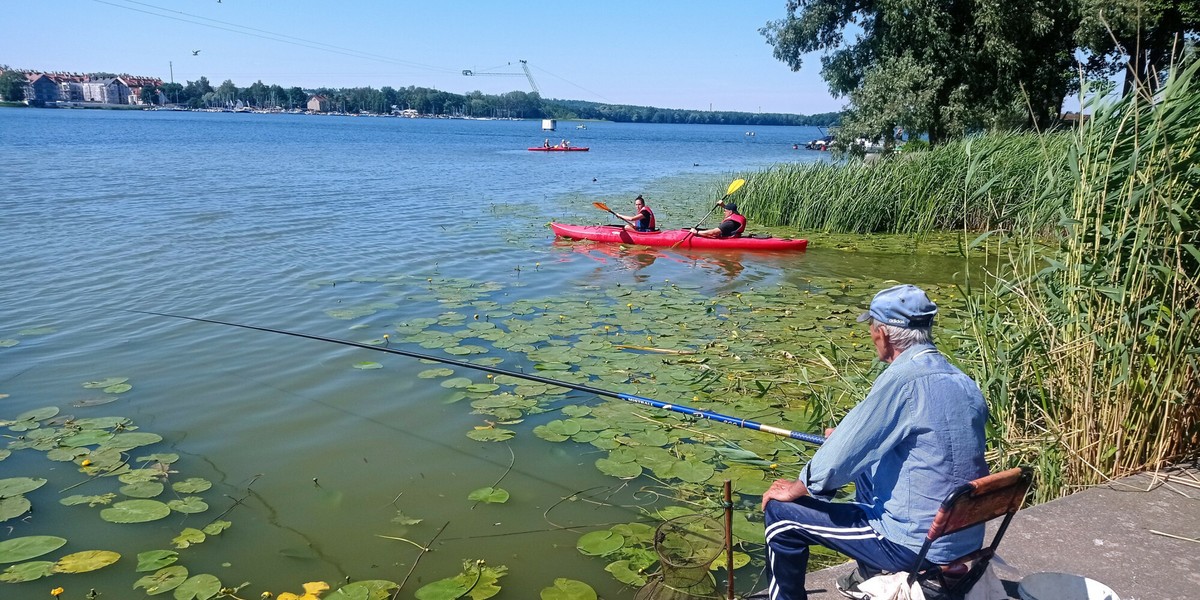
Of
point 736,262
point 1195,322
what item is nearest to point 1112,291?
point 1195,322

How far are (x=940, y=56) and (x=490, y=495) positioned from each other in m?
17.9

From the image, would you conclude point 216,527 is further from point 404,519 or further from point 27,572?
point 404,519

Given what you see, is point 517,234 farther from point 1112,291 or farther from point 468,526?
point 1112,291

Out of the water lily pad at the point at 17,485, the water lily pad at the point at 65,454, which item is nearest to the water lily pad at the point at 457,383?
the water lily pad at the point at 65,454

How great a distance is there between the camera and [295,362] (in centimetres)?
780

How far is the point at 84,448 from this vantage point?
5734 mm

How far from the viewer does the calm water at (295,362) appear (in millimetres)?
4707

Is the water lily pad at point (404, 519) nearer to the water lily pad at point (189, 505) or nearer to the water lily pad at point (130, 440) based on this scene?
the water lily pad at point (189, 505)

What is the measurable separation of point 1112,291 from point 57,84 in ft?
619

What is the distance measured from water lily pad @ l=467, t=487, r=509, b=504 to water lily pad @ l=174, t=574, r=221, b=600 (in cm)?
152

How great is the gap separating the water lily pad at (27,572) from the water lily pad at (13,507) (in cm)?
62

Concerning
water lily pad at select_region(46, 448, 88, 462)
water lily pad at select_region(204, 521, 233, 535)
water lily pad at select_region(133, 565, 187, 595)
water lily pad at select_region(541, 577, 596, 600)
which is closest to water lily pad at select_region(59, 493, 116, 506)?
water lily pad at select_region(46, 448, 88, 462)

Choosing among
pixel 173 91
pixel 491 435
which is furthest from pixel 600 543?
pixel 173 91

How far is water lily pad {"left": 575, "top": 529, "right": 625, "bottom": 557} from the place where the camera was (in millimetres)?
4543
